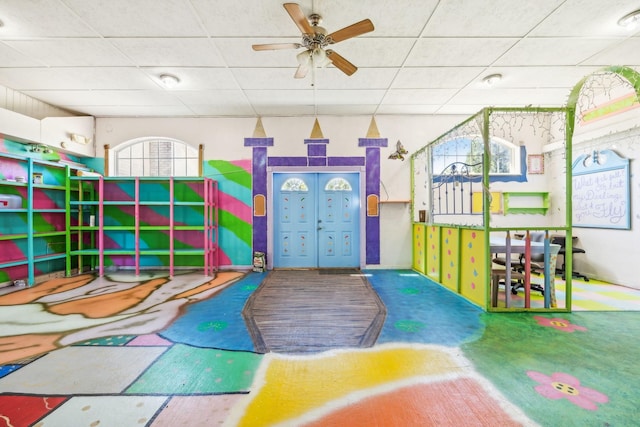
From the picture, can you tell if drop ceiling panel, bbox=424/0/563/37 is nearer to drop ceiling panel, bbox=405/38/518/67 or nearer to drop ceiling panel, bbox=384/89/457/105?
drop ceiling panel, bbox=405/38/518/67

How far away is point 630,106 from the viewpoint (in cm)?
435

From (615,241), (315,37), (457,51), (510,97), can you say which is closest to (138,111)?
(315,37)

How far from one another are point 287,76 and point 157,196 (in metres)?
3.87

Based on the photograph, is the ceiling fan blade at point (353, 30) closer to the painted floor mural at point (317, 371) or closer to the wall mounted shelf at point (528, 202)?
the painted floor mural at point (317, 371)

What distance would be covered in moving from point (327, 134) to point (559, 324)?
4844 millimetres

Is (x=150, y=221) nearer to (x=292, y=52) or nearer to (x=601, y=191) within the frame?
(x=292, y=52)

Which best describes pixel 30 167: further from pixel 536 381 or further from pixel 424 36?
pixel 536 381

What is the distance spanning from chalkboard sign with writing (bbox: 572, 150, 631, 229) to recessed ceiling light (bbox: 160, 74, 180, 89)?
740cm

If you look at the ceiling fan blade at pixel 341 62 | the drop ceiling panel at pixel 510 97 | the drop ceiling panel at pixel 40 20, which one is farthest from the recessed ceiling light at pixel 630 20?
the drop ceiling panel at pixel 40 20

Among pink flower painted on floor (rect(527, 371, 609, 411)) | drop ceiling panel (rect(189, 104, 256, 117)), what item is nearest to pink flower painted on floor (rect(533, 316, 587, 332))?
pink flower painted on floor (rect(527, 371, 609, 411))

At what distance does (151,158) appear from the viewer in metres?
6.18

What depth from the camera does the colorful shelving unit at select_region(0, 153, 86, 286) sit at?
439 centimetres

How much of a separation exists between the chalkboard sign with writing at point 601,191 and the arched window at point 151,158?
308 inches

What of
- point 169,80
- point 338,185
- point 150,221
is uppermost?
point 169,80
